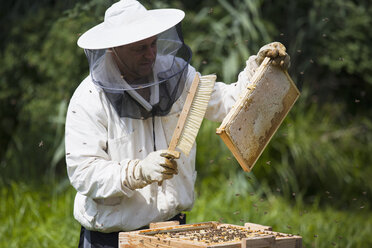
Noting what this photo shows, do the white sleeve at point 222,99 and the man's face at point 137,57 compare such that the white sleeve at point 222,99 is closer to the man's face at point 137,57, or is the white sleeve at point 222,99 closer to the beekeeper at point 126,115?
the beekeeper at point 126,115

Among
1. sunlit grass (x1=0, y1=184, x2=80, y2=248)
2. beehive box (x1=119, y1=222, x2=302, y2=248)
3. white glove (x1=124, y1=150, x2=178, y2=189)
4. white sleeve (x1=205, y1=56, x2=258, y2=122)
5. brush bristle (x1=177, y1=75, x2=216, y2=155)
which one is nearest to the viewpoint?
beehive box (x1=119, y1=222, x2=302, y2=248)

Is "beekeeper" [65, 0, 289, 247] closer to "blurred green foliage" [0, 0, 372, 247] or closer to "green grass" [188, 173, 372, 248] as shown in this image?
"green grass" [188, 173, 372, 248]

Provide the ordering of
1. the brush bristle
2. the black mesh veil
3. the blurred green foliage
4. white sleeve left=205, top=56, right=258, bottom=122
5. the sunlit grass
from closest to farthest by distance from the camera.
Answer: the brush bristle
the black mesh veil
white sleeve left=205, top=56, right=258, bottom=122
the sunlit grass
the blurred green foliage

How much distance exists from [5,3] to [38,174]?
8.59 ft

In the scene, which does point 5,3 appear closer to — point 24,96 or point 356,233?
point 24,96

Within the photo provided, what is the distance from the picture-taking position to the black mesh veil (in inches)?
111

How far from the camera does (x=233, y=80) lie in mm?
5664

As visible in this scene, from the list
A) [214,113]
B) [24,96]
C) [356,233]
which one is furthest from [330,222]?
[24,96]

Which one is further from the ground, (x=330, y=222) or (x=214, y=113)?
(x=214, y=113)

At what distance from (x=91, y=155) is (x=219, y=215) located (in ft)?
7.80

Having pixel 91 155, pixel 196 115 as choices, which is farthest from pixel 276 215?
pixel 91 155

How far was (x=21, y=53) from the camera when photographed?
23.0 feet

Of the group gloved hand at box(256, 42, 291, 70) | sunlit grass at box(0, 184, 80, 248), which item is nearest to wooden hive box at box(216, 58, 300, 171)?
gloved hand at box(256, 42, 291, 70)

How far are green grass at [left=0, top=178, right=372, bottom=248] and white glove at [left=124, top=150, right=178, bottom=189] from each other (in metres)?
1.95
